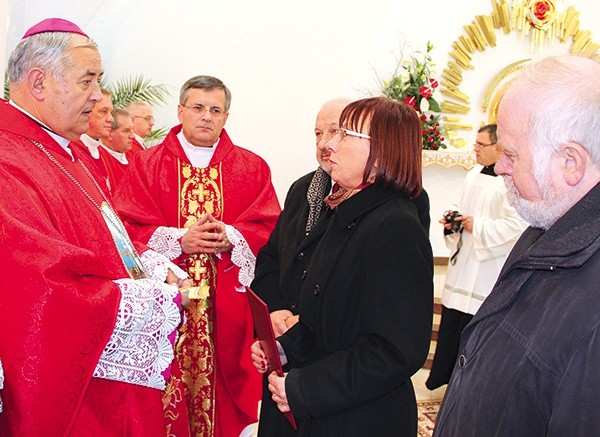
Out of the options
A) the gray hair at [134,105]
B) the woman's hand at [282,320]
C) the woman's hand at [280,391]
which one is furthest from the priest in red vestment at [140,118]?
the woman's hand at [280,391]

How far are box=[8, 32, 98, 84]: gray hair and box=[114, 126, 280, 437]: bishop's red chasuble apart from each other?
1557mm

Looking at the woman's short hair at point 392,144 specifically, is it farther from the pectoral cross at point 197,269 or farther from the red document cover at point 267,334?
the pectoral cross at point 197,269

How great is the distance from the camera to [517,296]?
4.83 ft

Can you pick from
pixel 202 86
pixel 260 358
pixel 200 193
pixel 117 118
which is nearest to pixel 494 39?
pixel 117 118

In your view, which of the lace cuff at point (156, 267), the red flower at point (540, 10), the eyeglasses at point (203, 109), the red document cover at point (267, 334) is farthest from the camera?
the red flower at point (540, 10)

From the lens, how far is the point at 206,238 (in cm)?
376

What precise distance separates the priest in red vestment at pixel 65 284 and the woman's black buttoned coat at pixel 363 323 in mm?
470

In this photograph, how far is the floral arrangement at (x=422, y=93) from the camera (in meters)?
8.16

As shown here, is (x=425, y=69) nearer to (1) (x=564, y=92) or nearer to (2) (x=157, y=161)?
(2) (x=157, y=161)

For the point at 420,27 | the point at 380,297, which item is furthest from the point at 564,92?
the point at 420,27

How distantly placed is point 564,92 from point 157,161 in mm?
2973

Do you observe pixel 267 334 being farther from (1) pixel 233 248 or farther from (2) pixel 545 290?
(1) pixel 233 248

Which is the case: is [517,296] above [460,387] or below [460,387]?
above

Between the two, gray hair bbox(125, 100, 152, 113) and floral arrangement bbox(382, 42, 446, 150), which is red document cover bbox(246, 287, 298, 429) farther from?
floral arrangement bbox(382, 42, 446, 150)
